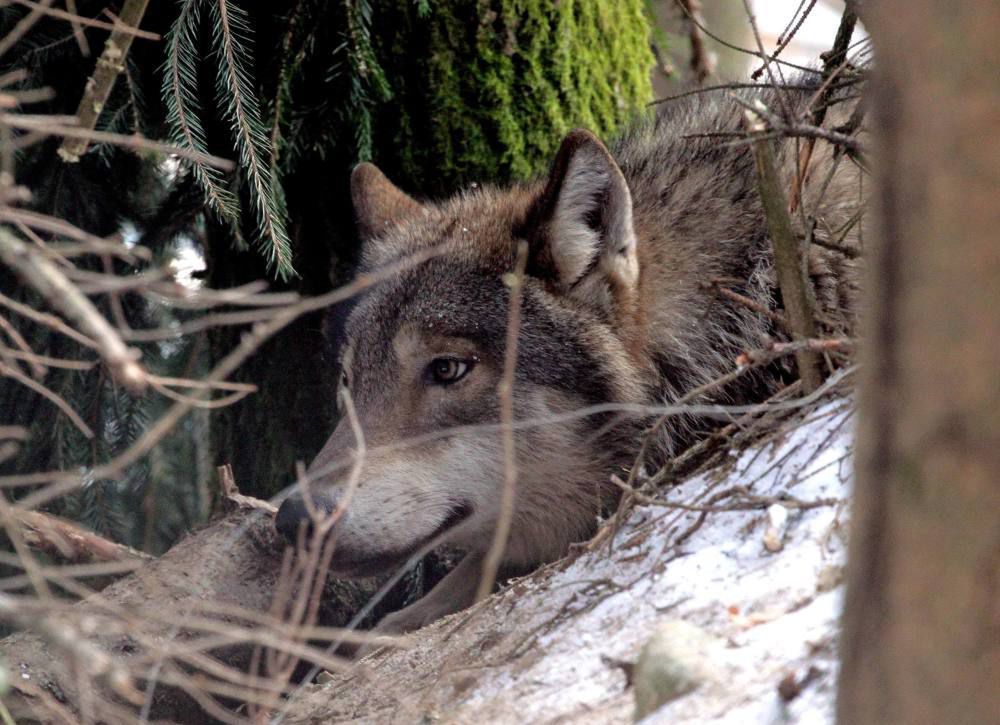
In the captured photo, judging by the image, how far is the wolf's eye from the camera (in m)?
4.28

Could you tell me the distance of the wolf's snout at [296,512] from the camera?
12.6 ft

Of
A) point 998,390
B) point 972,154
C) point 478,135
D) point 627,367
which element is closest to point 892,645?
point 998,390

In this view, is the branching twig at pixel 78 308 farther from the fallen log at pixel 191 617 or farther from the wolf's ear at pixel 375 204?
the wolf's ear at pixel 375 204

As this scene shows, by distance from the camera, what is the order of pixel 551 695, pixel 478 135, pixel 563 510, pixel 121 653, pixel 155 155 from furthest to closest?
pixel 478 135 < pixel 155 155 < pixel 563 510 < pixel 121 653 < pixel 551 695

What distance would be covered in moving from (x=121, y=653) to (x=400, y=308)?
1.56 metres

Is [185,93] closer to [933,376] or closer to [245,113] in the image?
[245,113]

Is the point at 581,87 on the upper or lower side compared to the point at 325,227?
upper

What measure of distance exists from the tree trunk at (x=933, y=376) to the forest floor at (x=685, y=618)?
0.82 meters

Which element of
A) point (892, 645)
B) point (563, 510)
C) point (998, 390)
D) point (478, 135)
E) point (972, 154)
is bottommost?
point (563, 510)

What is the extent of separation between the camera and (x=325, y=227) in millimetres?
5875

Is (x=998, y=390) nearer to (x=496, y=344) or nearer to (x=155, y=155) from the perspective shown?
(x=496, y=344)

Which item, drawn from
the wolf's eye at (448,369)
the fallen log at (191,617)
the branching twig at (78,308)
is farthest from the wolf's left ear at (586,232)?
the branching twig at (78,308)

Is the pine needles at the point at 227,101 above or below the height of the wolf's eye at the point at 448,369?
above

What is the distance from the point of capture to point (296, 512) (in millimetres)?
3922
